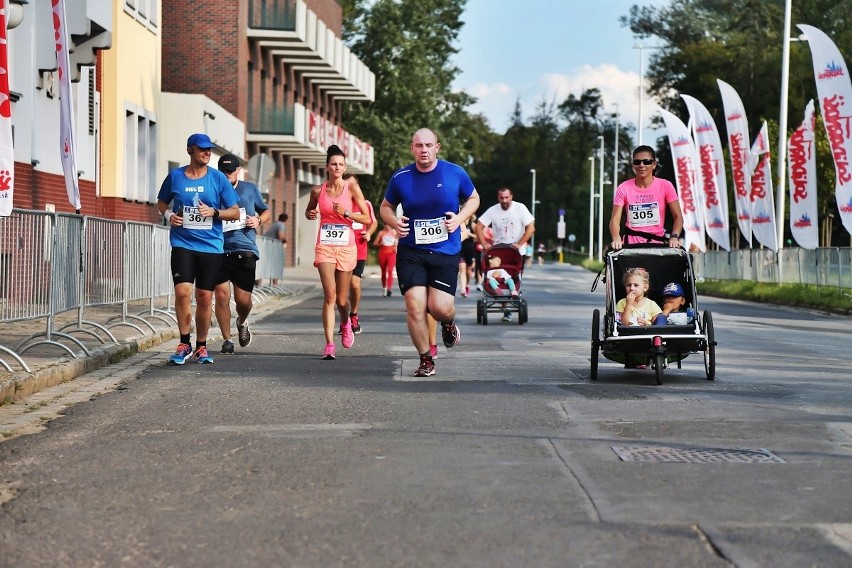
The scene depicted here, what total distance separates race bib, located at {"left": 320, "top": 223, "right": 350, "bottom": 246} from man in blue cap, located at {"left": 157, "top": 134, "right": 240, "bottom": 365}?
3.70ft

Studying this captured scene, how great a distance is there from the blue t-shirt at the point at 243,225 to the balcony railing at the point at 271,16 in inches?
1343

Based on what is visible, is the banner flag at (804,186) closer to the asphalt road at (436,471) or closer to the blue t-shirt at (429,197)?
the asphalt road at (436,471)

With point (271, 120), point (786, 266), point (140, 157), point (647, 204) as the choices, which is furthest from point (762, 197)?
point (647, 204)

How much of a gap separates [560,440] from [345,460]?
1.36m

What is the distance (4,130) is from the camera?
1158cm

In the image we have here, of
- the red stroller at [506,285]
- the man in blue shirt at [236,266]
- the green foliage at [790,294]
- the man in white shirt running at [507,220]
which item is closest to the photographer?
the man in blue shirt at [236,266]

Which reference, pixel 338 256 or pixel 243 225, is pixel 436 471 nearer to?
pixel 338 256

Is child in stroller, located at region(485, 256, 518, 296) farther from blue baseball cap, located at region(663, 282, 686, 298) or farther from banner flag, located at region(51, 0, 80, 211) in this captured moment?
blue baseball cap, located at region(663, 282, 686, 298)

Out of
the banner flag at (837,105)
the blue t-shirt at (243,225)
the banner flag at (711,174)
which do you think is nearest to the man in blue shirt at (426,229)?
the blue t-shirt at (243,225)

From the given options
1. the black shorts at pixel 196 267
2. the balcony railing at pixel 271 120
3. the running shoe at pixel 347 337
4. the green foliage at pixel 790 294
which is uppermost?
the balcony railing at pixel 271 120

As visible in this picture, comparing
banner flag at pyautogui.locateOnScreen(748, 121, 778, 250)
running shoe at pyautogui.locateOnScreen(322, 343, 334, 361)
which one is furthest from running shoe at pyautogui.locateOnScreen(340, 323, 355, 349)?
banner flag at pyautogui.locateOnScreen(748, 121, 778, 250)

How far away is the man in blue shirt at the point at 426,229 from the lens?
41.1 ft

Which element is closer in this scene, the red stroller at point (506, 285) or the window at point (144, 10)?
the red stroller at point (506, 285)

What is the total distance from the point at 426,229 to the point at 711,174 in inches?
1146
